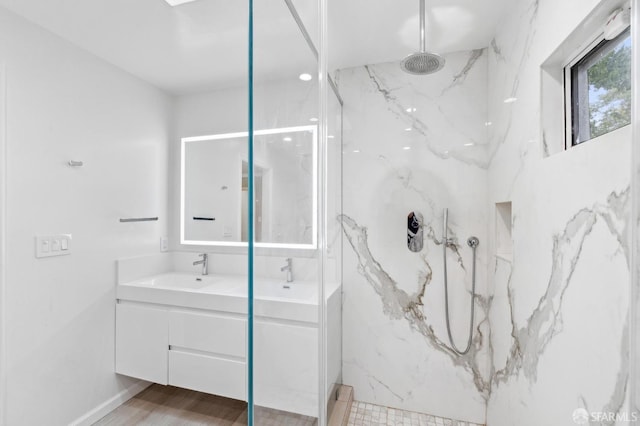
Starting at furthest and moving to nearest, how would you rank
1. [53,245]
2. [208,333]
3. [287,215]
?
[208,333] < [53,245] < [287,215]

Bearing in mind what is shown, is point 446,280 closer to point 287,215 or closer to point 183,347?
point 287,215

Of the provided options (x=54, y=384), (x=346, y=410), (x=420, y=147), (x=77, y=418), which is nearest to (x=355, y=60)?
(x=420, y=147)

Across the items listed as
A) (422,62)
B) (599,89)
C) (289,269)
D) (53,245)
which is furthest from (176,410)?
(599,89)

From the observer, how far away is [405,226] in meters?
1.77

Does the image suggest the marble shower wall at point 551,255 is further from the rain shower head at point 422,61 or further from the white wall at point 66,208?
the white wall at point 66,208

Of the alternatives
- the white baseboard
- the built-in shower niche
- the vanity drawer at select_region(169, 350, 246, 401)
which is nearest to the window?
the built-in shower niche

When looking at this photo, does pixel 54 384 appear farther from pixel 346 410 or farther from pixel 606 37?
pixel 606 37

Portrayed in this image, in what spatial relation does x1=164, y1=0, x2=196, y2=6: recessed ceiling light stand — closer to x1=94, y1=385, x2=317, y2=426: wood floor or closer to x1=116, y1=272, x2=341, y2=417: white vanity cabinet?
x1=116, y1=272, x2=341, y2=417: white vanity cabinet

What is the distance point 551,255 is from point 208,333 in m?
1.67

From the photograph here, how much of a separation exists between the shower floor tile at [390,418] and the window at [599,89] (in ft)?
5.24

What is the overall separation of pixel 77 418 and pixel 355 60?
2.63 m

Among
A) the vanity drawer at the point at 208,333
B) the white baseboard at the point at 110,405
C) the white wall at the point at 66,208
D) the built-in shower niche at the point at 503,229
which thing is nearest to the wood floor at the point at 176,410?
the white baseboard at the point at 110,405

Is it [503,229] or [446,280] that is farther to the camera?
[446,280]

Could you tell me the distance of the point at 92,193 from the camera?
5.77 ft
